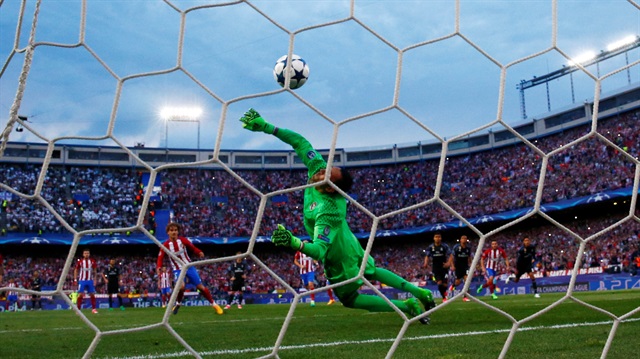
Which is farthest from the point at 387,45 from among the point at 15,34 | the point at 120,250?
the point at 120,250

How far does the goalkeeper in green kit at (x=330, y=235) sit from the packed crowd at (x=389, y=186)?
13449 mm

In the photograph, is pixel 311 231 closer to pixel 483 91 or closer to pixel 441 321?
pixel 483 91

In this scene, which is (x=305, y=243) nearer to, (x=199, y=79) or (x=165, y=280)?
(x=199, y=79)

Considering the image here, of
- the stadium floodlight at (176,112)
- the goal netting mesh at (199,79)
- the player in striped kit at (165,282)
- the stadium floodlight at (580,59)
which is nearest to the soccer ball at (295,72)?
the goal netting mesh at (199,79)

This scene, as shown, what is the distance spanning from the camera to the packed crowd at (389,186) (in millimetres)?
18719

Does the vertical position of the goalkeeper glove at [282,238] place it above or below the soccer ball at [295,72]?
below

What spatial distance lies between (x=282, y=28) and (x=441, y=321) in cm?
421

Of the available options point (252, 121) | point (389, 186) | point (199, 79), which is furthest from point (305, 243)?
point (389, 186)

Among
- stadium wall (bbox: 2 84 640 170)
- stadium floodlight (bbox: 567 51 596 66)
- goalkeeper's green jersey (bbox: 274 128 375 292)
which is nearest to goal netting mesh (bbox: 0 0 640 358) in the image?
stadium floodlight (bbox: 567 51 596 66)

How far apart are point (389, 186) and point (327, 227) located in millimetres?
15581

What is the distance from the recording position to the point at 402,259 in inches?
828

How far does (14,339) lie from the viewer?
577 cm

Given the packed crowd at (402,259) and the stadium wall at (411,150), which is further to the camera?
the stadium wall at (411,150)

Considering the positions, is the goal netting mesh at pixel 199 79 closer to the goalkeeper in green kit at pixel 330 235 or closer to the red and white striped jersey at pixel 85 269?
the goalkeeper in green kit at pixel 330 235
